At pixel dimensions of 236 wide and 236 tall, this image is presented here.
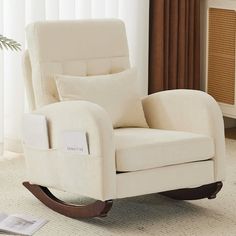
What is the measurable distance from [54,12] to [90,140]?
1692mm

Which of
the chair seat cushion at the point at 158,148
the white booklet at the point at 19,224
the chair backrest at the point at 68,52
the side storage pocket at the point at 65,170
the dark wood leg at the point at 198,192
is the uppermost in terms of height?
the chair backrest at the point at 68,52

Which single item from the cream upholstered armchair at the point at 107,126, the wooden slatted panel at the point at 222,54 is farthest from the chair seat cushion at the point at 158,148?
the wooden slatted panel at the point at 222,54

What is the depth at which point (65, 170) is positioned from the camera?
3.36 metres

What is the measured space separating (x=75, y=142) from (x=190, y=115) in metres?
0.64

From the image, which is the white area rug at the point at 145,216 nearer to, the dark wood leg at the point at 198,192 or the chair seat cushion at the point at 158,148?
the dark wood leg at the point at 198,192

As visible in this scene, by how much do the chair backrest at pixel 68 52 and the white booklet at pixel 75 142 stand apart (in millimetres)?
351

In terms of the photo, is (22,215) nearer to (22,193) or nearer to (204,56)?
(22,193)

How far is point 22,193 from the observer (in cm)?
386

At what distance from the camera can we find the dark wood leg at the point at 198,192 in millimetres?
3566

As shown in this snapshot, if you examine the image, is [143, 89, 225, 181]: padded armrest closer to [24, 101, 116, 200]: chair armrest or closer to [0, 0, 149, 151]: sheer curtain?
[24, 101, 116, 200]: chair armrest

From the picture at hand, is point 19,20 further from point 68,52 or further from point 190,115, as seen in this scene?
point 190,115

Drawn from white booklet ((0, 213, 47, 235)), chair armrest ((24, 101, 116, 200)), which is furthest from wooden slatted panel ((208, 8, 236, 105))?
white booklet ((0, 213, 47, 235))

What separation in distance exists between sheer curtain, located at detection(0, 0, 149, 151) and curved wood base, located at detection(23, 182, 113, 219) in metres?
1.00

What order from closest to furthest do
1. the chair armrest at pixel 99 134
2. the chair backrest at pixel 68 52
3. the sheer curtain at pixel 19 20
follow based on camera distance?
the chair armrest at pixel 99 134 < the chair backrest at pixel 68 52 < the sheer curtain at pixel 19 20
